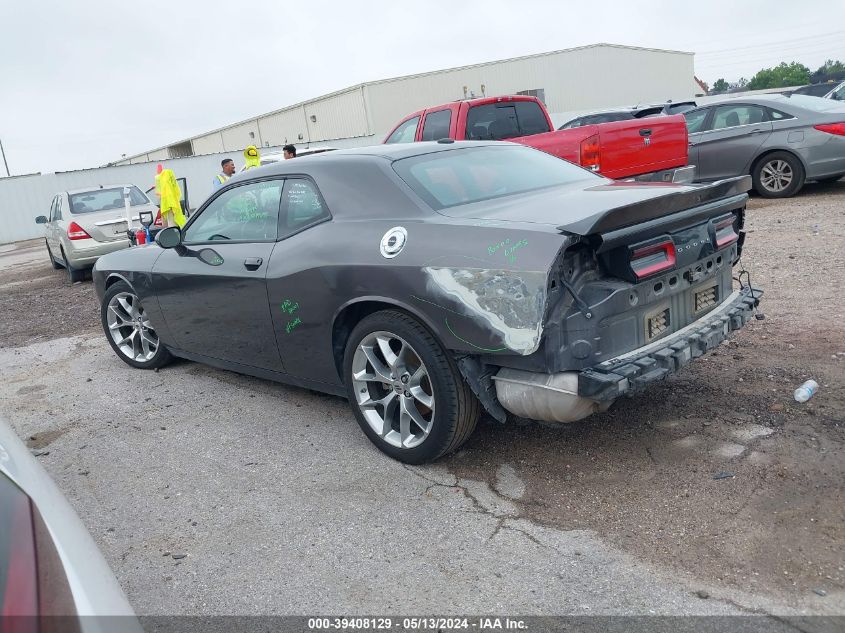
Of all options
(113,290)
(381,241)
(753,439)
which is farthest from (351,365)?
(113,290)

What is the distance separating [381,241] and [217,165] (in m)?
28.2

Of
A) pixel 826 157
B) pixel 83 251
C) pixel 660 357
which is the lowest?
pixel 660 357

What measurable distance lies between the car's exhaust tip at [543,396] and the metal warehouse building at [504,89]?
94.0ft

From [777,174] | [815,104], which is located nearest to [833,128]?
[815,104]

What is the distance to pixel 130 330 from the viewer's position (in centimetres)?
625

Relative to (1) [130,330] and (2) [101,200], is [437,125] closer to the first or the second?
(1) [130,330]

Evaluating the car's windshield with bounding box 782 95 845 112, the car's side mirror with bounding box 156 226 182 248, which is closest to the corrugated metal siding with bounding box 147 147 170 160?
the car's windshield with bounding box 782 95 845 112

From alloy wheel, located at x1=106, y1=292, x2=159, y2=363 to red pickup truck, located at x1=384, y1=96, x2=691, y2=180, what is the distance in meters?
4.71

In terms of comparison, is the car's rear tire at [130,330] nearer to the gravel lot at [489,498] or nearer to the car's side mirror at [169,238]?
the gravel lot at [489,498]

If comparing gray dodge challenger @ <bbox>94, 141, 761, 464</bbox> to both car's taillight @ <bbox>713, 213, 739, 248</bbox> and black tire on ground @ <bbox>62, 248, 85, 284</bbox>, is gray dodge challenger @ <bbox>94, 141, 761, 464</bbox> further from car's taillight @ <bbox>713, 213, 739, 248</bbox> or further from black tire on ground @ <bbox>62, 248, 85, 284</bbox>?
black tire on ground @ <bbox>62, 248, 85, 284</bbox>

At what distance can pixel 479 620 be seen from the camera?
263 cm

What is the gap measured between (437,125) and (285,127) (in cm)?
3622

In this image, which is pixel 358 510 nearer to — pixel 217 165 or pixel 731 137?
pixel 731 137

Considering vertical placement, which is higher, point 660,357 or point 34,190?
point 34,190
